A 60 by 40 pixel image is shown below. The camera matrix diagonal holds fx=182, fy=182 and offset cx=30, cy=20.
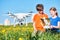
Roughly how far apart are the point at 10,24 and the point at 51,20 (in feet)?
1.70

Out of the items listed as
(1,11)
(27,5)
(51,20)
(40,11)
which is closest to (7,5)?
(1,11)

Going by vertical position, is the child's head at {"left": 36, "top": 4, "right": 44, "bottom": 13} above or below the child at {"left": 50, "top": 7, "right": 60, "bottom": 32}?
above

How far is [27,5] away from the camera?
2.31 m

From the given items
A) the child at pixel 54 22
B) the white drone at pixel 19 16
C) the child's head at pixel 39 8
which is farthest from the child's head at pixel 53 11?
the white drone at pixel 19 16

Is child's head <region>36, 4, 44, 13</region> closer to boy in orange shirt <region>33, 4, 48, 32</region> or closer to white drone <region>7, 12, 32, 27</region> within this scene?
boy in orange shirt <region>33, 4, 48, 32</region>

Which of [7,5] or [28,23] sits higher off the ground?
[7,5]

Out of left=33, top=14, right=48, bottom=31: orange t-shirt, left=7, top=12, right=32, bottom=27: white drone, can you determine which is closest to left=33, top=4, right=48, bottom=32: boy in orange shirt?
left=33, top=14, right=48, bottom=31: orange t-shirt

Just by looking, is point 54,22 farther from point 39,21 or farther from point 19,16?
point 19,16

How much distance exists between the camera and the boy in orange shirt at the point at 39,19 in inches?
85.7

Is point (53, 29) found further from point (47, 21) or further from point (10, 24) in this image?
point (10, 24)

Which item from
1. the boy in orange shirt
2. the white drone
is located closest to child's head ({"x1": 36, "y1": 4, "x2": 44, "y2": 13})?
the boy in orange shirt

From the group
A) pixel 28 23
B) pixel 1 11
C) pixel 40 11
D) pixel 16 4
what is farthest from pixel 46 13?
pixel 1 11

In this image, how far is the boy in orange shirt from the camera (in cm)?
218

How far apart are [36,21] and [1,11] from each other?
47 cm
